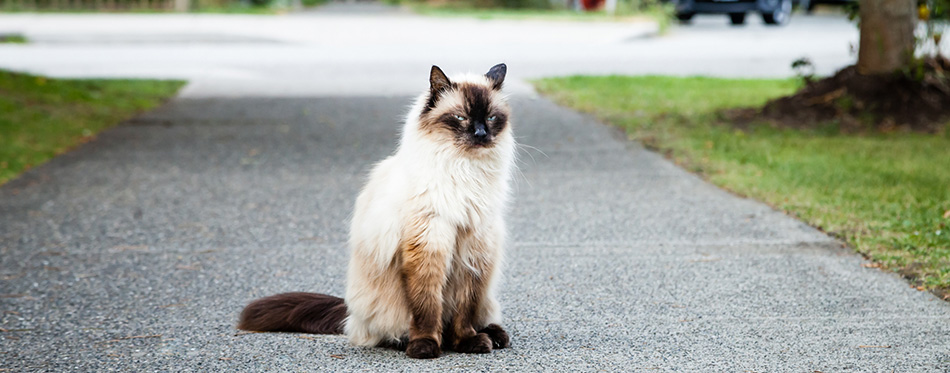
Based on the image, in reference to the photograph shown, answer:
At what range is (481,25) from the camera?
25219mm

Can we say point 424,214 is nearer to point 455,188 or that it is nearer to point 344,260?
point 455,188

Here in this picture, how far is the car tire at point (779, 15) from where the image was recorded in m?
26.3

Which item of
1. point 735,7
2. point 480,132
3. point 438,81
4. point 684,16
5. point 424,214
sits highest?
point 438,81

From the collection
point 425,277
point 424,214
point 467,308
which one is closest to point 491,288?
point 467,308

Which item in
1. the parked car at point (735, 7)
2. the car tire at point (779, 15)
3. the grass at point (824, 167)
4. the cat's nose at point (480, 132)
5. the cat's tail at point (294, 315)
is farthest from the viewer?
the car tire at point (779, 15)

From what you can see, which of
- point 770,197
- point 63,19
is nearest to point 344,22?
point 63,19

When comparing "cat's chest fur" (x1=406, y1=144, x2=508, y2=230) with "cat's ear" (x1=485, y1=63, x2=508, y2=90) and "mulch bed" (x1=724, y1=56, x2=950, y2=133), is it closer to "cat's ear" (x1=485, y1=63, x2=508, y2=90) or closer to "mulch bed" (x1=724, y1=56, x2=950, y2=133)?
"cat's ear" (x1=485, y1=63, x2=508, y2=90)

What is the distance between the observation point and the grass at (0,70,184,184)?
30.3 ft

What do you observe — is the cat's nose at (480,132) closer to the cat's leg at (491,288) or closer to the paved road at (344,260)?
the cat's leg at (491,288)

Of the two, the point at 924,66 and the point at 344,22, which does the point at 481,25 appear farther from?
the point at 924,66

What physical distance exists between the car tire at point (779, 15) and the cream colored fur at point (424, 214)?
24.2m

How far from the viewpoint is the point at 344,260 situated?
568cm

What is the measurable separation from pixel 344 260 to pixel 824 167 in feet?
14.6

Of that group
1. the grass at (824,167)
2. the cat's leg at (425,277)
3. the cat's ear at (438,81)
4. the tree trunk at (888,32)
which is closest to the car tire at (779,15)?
the grass at (824,167)
